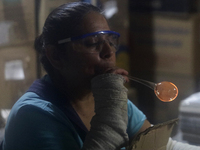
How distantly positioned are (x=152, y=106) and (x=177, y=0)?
0.90 meters

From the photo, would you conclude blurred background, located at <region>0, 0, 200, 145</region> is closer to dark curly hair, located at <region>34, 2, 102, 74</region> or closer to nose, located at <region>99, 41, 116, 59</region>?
dark curly hair, located at <region>34, 2, 102, 74</region>

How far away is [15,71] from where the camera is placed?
0.95 metres

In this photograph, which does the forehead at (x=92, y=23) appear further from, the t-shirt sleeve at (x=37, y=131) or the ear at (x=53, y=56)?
the t-shirt sleeve at (x=37, y=131)

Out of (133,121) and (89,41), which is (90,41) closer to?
(89,41)

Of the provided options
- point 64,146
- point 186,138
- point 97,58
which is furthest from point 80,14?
point 186,138

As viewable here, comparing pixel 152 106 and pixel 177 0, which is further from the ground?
pixel 177 0

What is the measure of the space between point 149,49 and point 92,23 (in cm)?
130

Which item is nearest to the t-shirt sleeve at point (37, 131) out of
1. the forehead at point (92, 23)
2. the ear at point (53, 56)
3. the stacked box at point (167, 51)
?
the ear at point (53, 56)

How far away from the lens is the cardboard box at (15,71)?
90cm

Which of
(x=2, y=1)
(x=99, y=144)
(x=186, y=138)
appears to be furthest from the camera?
(x=186, y=138)

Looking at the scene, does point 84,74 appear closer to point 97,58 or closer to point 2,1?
A: point 97,58

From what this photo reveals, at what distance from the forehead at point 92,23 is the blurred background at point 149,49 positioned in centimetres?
23

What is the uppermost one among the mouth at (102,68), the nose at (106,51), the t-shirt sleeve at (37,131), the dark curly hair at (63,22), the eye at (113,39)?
the dark curly hair at (63,22)

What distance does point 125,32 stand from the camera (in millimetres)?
1906
